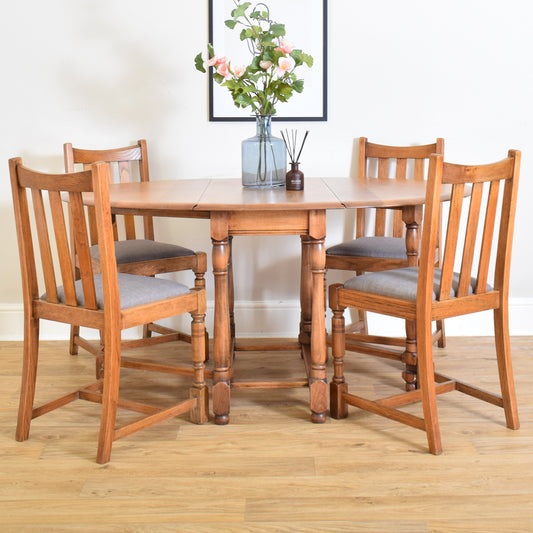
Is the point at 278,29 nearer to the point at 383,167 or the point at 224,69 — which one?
the point at 224,69

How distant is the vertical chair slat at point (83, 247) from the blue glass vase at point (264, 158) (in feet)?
2.63

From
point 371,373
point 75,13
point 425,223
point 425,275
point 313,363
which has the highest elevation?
point 75,13

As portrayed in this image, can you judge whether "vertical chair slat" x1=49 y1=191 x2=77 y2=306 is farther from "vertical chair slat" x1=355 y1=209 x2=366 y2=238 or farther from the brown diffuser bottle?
"vertical chair slat" x1=355 y1=209 x2=366 y2=238

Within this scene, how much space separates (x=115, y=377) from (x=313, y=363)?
68cm

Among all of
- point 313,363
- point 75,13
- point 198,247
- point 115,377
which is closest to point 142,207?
point 115,377

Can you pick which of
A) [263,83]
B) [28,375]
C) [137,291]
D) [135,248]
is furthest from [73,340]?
[263,83]

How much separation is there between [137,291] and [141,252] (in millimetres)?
709

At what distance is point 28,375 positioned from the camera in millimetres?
2115

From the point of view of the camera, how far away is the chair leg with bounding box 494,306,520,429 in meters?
2.18

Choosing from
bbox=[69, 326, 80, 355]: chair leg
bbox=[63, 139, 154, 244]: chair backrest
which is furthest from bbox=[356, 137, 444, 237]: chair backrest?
bbox=[69, 326, 80, 355]: chair leg

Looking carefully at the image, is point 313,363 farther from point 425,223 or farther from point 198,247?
point 198,247

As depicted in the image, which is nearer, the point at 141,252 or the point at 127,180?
the point at 141,252

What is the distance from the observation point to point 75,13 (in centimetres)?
304

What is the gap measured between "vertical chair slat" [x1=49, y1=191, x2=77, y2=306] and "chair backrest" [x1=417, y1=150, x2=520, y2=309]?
1041 mm
